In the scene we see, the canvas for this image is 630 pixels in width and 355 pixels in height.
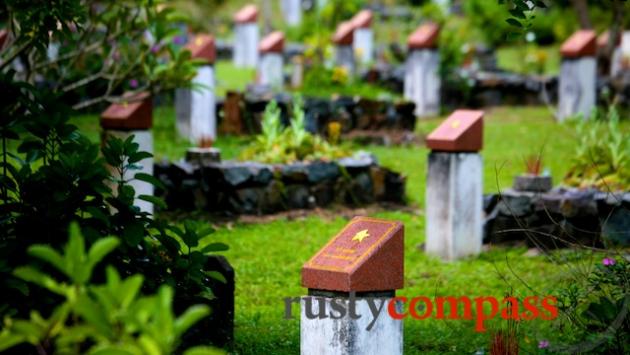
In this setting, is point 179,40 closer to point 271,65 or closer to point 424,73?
point 271,65

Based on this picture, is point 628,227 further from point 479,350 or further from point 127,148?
point 127,148

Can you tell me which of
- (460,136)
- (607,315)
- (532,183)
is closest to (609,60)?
(532,183)

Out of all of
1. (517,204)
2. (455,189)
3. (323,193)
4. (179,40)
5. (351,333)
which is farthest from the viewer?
(179,40)

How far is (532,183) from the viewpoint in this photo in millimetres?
9359

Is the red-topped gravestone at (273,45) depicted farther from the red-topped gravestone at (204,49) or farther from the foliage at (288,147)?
the foliage at (288,147)

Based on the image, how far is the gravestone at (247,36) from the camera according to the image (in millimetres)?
22734

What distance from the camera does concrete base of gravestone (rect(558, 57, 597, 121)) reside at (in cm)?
1625

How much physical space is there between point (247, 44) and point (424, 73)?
6545 millimetres

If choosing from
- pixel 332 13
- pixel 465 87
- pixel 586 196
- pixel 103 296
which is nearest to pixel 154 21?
pixel 586 196

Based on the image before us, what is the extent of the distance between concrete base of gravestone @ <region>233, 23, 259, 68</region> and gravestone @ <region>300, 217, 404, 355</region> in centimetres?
1805

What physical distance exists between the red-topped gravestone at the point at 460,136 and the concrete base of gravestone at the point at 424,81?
27.4ft

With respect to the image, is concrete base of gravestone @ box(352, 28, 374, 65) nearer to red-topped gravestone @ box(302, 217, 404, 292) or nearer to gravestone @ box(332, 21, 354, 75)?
gravestone @ box(332, 21, 354, 75)

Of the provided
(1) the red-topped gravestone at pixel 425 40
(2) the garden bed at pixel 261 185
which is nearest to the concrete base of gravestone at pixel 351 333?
(2) the garden bed at pixel 261 185

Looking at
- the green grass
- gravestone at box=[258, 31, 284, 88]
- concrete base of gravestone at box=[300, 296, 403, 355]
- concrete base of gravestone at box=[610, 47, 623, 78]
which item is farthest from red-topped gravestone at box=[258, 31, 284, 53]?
concrete base of gravestone at box=[300, 296, 403, 355]
